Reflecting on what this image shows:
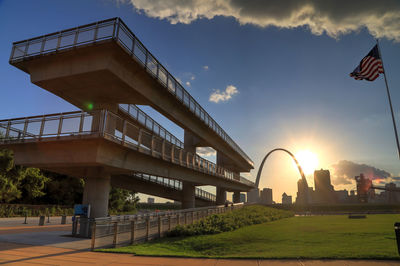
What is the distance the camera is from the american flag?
18.9 m

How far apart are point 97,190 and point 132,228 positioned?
6085 mm

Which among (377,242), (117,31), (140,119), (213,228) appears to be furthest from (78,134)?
(377,242)

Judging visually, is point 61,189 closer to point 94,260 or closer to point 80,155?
point 80,155

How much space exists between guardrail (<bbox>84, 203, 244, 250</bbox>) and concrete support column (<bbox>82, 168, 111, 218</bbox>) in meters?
1.65

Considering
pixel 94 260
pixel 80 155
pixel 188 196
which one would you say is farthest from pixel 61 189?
pixel 94 260

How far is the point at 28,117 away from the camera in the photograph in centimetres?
1666

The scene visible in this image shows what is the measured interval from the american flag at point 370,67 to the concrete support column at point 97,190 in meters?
20.3

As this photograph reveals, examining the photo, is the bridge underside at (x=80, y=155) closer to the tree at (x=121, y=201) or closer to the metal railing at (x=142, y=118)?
the metal railing at (x=142, y=118)

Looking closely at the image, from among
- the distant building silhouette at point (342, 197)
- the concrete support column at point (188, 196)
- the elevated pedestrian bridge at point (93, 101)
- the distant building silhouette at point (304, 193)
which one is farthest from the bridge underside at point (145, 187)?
the distant building silhouette at point (342, 197)

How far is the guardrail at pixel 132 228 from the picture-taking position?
39.1 ft

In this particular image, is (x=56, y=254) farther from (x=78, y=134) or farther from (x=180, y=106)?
(x=180, y=106)

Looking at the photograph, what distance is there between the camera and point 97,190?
18000 mm

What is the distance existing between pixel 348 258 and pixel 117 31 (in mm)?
15529

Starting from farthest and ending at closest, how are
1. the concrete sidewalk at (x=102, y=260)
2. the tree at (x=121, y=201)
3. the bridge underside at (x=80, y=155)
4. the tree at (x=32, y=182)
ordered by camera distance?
the tree at (x=121, y=201), the tree at (x=32, y=182), the bridge underside at (x=80, y=155), the concrete sidewalk at (x=102, y=260)
